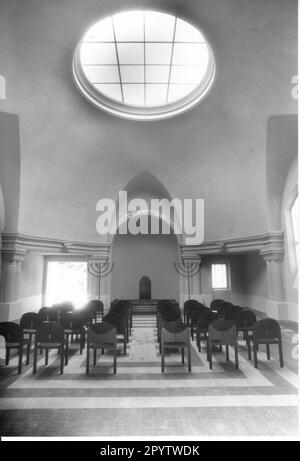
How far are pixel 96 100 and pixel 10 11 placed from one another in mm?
4397

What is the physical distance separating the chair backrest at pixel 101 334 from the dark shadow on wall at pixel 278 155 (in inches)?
332

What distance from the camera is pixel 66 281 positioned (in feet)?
54.9

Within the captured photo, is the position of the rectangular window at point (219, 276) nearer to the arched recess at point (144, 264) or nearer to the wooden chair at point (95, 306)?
the arched recess at point (144, 264)

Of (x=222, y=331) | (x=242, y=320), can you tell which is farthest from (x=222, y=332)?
(x=242, y=320)

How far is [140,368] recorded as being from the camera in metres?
6.29

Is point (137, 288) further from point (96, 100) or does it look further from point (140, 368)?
point (140, 368)

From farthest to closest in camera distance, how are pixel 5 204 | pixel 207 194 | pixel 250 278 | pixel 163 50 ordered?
pixel 250 278 < pixel 207 194 < pixel 5 204 < pixel 163 50

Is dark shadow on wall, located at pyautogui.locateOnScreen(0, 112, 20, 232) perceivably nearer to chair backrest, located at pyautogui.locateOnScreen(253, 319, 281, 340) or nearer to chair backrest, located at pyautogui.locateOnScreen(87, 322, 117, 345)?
chair backrest, located at pyautogui.locateOnScreen(87, 322, 117, 345)

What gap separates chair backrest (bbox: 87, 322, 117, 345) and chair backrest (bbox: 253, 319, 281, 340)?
116 inches

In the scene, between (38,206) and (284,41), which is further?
(38,206)

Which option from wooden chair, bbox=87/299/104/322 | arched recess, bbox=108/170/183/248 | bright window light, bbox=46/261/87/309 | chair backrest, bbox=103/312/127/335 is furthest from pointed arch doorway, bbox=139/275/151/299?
chair backrest, bbox=103/312/127/335

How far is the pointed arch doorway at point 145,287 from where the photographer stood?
18969 mm

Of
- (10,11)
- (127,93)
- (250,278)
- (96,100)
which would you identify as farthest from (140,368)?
(250,278)

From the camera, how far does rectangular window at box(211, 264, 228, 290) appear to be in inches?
692
